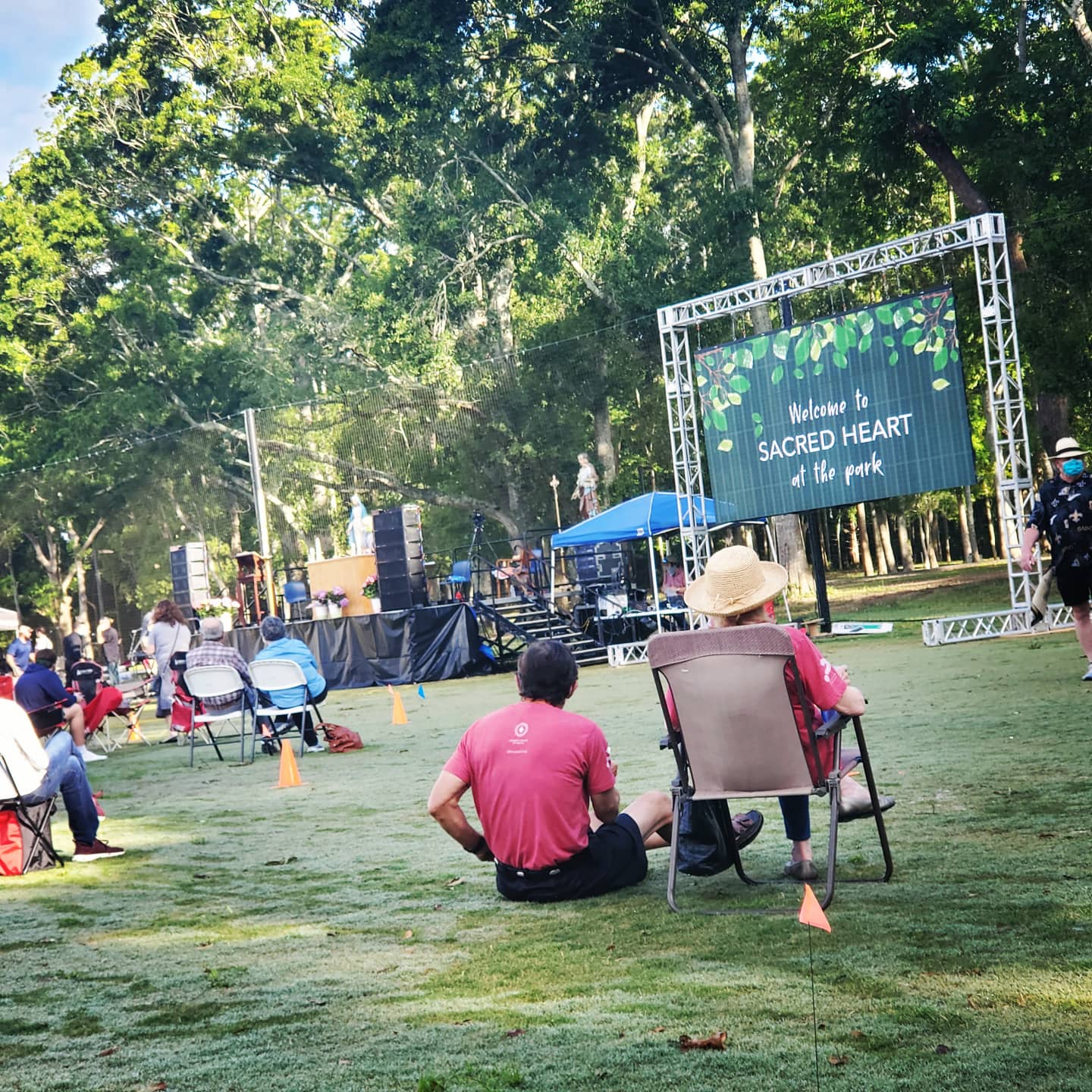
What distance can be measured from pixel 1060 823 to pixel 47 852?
4823 millimetres

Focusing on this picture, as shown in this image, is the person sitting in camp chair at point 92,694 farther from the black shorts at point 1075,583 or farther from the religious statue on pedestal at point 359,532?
the religious statue on pedestal at point 359,532

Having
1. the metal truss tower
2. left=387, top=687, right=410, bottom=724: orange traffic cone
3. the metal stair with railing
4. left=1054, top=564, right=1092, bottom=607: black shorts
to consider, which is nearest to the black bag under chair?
left=1054, top=564, right=1092, bottom=607: black shorts

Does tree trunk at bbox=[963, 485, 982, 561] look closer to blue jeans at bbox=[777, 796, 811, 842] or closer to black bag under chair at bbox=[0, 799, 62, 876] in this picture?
black bag under chair at bbox=[0, 799, 62, 876]

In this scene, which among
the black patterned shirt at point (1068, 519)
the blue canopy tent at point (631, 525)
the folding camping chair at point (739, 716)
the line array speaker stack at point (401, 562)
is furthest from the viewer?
the blue canopy tent at point (631, 525)

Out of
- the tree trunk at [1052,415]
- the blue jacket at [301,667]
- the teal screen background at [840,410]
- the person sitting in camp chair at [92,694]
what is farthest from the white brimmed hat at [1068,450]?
the tree trunk at [1052,415]

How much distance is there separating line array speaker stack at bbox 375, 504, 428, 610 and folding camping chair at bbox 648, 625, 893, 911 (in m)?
17.7

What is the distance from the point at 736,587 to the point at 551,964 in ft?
4.77

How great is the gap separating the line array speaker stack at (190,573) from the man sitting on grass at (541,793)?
23.1 meters

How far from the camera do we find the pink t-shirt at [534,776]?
494 cm

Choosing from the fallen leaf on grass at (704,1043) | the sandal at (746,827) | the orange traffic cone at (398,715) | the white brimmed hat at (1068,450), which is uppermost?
the white brimmed hat at (1068,450)

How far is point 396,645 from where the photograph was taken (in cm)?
2238

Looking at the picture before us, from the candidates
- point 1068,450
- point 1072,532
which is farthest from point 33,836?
point 1068,450

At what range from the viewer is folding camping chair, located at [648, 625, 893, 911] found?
465cm

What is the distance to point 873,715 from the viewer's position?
1031 cm
